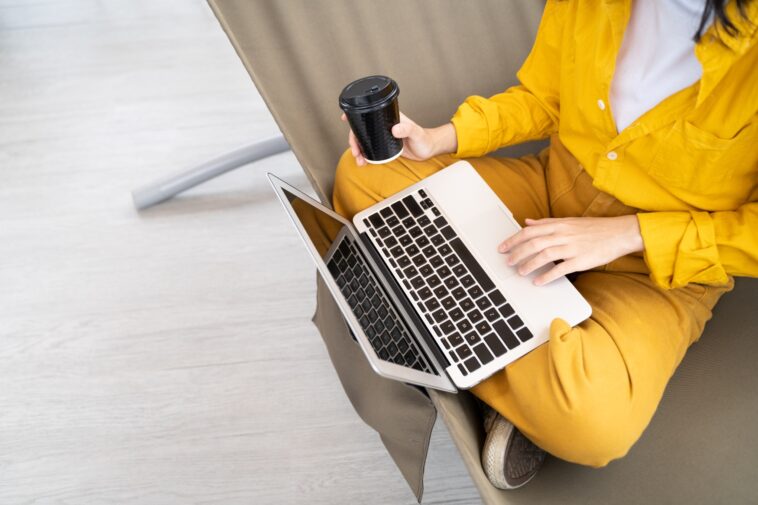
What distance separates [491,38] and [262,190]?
69 cm

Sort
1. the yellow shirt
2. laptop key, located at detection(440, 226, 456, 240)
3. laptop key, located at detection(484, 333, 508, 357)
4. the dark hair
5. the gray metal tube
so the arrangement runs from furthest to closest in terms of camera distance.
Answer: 1. the gray metal tube
2. laptop key, located at detection(440, 226, 456, 240)
3. laptop key, located at detection(484, 333, 508, 357)
4. the yellow shirt
5. the dark hair

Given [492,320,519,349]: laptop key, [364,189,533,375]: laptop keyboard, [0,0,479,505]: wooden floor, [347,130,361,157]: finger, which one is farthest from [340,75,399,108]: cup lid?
[0,0,479,505]: wooden floor

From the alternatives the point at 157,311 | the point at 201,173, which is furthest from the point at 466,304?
the point at 201,173

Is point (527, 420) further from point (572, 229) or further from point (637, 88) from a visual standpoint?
point (637, 88)

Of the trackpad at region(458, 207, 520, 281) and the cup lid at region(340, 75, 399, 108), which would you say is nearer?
the cup lid at region(340, 75, 399, 108)

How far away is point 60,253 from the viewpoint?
4.57 feet

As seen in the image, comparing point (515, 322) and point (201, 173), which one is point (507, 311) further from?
point (201, 173)

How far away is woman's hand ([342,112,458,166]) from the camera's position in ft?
2.77

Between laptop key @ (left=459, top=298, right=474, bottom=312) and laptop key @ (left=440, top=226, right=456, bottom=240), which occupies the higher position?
laptop key @ (left=440, top=226, right=456, bottom=240)

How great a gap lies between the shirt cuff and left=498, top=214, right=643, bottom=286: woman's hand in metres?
0.02

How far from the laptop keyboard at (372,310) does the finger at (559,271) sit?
187 millimetres

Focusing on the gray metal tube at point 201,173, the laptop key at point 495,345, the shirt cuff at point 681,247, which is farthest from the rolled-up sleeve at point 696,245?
the gray metal tube at point 201,173

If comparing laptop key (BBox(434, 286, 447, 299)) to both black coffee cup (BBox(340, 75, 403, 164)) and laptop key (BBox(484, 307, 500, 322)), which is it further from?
black coffee cup (BBox(340, 75, 403, 164))

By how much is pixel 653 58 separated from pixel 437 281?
39 cm
